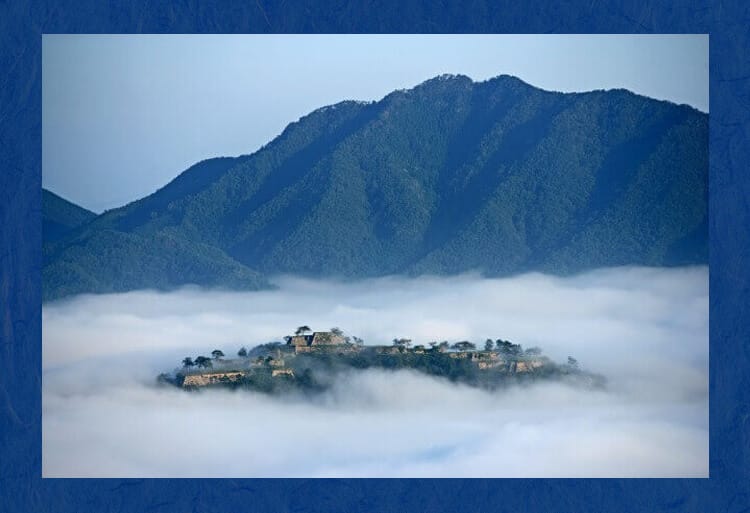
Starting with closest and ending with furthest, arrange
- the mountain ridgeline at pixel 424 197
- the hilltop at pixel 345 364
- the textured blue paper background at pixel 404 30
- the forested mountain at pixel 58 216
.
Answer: the textured blue paper background at pixel 404 30 → the forested mountain at pixel 58 216 → the hilltop at pixel 345 364 → the mountain ridgeline at pixel 424 197

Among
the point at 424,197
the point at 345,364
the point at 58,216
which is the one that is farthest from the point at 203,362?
the point at 424,197

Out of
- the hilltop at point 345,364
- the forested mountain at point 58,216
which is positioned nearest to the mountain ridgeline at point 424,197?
the forested mountain at point 58,216

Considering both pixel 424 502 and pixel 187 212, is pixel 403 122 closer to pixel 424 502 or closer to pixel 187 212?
pixel 187 212

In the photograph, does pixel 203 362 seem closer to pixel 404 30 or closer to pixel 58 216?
pixel 58 216

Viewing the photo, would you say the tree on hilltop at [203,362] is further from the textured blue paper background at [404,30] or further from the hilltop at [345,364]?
the textured blue paper background at [404,30]

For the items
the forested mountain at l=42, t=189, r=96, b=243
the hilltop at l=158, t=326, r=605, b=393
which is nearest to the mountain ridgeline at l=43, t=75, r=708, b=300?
the forested mountain at l=42, t=189, r=96, b=243

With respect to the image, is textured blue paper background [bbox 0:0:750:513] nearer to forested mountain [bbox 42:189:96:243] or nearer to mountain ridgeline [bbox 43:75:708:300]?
forested mountain [bbox 42:189:96:243]
